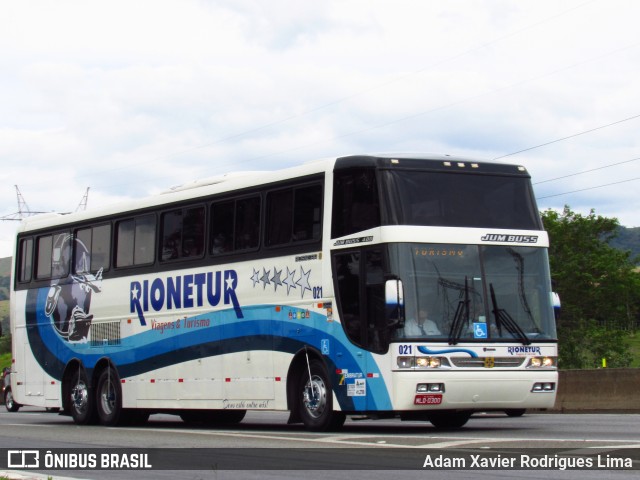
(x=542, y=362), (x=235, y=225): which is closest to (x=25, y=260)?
(x=235, y=225)

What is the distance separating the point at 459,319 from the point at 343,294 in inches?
67.8

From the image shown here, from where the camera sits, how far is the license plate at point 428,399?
621 inches

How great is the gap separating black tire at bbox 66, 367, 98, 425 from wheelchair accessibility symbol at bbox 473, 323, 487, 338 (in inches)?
376

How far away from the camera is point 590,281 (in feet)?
260

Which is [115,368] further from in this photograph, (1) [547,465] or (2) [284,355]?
(1) [547,465]

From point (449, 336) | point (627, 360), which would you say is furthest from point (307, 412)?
point (627, 360)

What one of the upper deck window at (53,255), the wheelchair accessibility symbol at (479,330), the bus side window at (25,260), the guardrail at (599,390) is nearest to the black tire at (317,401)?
the wheelchair accessibility symbol at (479,330)

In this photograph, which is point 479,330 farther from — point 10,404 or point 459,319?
point 10,404

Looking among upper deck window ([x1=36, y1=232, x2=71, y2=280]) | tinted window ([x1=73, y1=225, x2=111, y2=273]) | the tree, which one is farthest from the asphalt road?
the tree

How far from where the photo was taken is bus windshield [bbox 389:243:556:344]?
16031mm

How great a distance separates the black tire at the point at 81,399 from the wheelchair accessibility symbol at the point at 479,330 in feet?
31.3

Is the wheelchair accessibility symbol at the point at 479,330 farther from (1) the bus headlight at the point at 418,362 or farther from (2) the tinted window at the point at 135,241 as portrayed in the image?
(2) the tinted window at the point at 135,241

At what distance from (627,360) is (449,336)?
55.6 metres

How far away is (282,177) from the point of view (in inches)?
723
